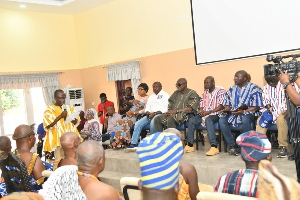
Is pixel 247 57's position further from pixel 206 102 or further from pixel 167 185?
pixel 167 185

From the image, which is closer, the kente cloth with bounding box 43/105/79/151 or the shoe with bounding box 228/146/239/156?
the shoe with bounding box 228/146/239/156

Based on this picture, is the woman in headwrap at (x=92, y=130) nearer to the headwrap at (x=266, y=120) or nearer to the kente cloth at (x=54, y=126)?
the kente cloth at (x=54, y=126)

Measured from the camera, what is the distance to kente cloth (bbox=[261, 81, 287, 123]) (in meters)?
4.53

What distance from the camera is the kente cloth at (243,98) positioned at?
4855 millimetres

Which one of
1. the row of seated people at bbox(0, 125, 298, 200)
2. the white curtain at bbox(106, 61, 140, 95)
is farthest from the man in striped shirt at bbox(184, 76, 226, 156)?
the white curtain at bbox(106, 61, 140, 95)

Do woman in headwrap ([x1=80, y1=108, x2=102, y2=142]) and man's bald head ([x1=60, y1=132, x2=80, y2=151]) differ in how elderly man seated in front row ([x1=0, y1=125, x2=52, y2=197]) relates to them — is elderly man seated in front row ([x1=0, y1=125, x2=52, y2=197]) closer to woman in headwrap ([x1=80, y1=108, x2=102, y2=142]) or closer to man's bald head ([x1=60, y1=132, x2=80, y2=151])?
man's bald head ([x1=60, y1=132, x2=80, y2=151])

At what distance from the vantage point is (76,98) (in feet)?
33.8

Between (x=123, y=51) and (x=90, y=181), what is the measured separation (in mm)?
7546

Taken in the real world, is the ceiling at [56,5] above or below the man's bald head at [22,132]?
above

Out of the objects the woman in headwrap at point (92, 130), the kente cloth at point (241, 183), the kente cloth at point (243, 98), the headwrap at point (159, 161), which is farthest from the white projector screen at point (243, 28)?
the headwrap at point (159, 161)

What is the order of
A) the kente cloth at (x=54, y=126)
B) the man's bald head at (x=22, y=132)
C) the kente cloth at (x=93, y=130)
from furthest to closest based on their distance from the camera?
1. the kente cloth at (x=93, y=130)
2. the kente cloth at (x=54, y=126)
3. the man's bald head at (x=22, y=132)

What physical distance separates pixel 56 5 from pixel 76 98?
2758 millimetres

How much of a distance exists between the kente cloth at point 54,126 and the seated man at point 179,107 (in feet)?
4.90

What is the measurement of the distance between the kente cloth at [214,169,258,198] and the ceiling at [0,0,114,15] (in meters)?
8.24
